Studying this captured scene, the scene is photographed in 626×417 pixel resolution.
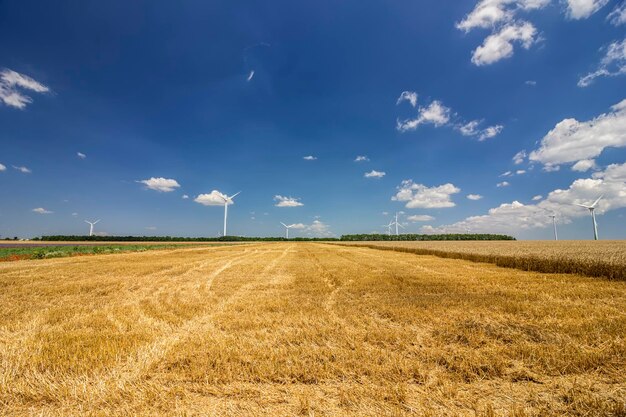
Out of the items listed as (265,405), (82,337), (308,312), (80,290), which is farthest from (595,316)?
(80,290)

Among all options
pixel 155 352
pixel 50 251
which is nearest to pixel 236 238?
pixel 50 251

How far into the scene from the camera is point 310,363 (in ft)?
15.9

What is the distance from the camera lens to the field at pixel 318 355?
12.6 feet

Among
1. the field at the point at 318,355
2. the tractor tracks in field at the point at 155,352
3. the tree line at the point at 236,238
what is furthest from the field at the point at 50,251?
the tree line at the point at 236,238

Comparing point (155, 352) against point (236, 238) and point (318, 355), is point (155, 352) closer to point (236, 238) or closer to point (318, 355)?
point (318, 355)

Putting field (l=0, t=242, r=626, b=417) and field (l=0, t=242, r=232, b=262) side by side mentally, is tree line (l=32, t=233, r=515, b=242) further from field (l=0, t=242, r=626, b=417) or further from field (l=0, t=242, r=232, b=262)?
field (l=0, t=242, r=626, b=417)

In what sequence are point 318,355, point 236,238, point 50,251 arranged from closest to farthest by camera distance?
point 318,355 < point 50,251 < point 236,238

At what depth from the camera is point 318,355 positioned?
5.20 m

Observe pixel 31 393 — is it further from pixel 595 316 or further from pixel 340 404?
pixel 595 316

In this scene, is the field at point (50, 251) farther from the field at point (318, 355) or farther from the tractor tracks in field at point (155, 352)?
the tractor tracks in field at point (155, 352)

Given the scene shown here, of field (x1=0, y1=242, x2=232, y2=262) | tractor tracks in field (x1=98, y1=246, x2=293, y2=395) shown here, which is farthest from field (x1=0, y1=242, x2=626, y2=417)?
field (x1=0, y1=242, x2=232, y2=262)

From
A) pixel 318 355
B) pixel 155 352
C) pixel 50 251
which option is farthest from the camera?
pixel 50 251

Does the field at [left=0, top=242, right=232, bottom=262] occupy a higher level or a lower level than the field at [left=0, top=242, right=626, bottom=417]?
higher

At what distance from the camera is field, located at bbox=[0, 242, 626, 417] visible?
3844mm
